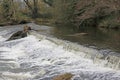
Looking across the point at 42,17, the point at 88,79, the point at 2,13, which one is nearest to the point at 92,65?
the point at 88,79

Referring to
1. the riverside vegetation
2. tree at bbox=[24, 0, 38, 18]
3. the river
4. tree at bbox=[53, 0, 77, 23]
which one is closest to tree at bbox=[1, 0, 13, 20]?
the riverside vegetation

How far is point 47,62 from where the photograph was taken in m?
14.0

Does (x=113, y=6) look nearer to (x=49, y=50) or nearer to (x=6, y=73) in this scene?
(x=49, y=50)

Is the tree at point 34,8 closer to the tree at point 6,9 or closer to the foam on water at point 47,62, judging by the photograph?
the tree at point 6,9

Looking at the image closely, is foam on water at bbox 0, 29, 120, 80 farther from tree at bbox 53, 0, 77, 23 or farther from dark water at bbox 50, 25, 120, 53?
tree at bbox 53, 0, 77, 23

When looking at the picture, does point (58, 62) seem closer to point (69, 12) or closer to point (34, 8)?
point (69, 12)

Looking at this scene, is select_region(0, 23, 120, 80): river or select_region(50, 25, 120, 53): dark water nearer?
select_region(0, 23, 120, 80): river

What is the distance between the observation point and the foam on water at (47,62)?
11.1 metres

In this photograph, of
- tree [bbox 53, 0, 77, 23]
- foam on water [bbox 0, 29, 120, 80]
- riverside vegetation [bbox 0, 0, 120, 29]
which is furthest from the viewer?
tree [bbox 53, 0, 77, 23]

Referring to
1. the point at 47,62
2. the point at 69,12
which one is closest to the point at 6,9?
the point at 69,12

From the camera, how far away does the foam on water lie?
1107 cm

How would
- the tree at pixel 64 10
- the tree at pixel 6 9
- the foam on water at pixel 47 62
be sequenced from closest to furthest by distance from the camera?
1. the foam on water at pixel 47 62
2. the tree at pixel 64 10
3. the tree at pixel 6 9

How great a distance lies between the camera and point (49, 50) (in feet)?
56.0

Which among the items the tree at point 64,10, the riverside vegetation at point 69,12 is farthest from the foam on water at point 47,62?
the tree at point 64,10
